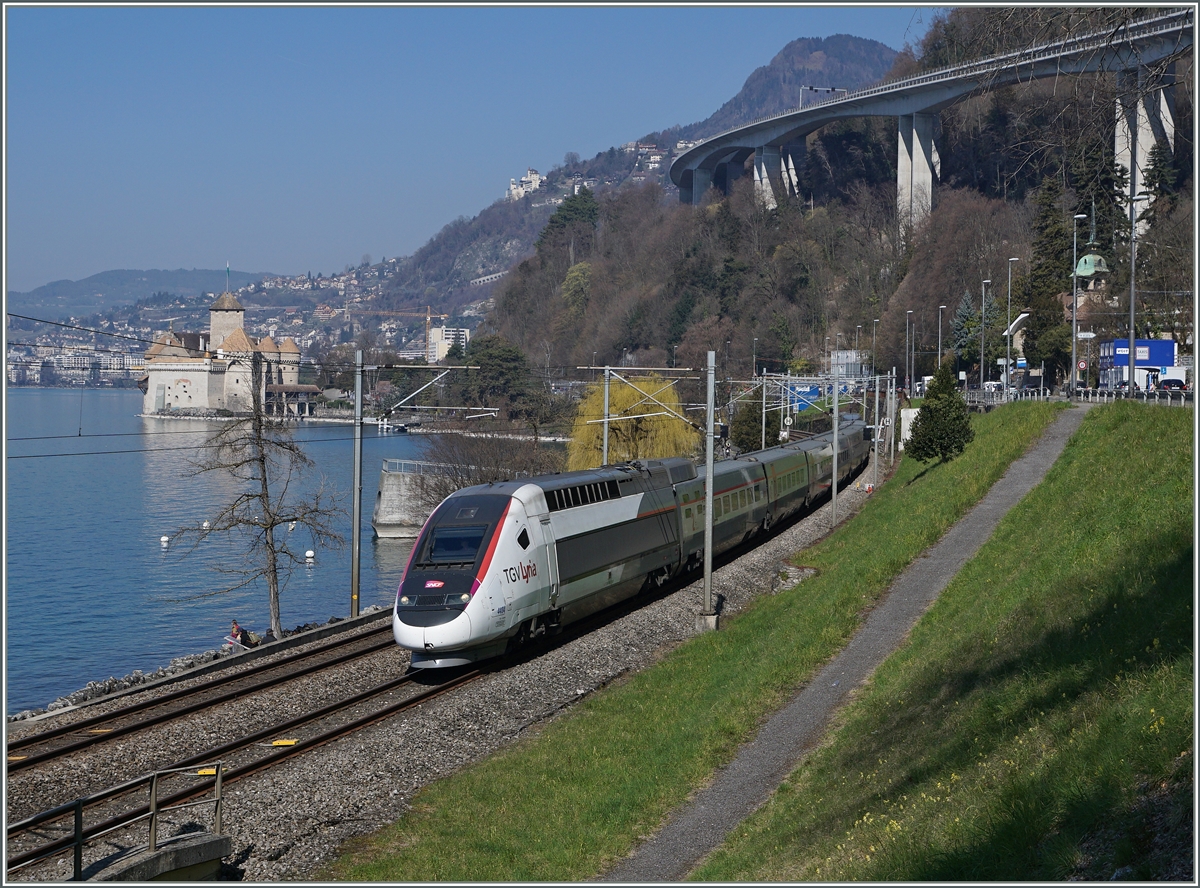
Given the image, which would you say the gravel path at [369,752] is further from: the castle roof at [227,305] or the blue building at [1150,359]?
the castle roof at [227,305]

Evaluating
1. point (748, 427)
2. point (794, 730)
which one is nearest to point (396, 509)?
point (748, 427)

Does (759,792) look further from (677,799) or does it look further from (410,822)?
(410,822)

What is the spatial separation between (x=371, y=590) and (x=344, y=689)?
103 feet

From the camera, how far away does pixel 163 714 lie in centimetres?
1839

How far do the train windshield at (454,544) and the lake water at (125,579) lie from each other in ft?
26.8

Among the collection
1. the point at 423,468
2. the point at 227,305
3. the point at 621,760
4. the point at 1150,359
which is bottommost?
the point at 621,760

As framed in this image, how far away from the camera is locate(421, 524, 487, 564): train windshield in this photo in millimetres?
21219

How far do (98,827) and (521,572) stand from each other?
9.66m

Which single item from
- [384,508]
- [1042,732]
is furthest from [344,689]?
[384,508]

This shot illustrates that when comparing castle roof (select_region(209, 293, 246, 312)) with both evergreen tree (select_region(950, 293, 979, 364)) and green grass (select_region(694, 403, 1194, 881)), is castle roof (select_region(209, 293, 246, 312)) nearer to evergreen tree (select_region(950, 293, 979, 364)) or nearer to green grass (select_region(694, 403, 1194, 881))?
evergreen tree (select_region(950, 293, 979, 364))

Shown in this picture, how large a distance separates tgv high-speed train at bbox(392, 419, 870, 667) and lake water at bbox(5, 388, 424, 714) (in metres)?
7.81

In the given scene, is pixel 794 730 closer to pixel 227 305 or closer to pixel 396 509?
pixel 396 509

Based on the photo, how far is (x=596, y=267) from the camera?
191m

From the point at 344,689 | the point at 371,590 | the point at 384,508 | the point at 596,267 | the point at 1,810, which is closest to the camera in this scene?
the point at 1,810
